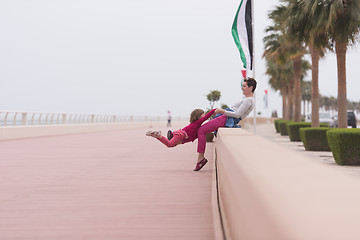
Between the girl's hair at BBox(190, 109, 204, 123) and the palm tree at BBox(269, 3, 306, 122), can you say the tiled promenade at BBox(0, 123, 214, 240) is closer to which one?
the girl's hair at BBox(190, 109, 204, 123)

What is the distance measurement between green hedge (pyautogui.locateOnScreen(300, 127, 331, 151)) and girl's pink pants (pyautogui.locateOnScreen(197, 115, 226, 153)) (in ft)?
31.5

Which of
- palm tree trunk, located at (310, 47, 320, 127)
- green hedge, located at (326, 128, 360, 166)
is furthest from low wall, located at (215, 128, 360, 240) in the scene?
palm tree trunk, located at (310, 47, 320, 127)

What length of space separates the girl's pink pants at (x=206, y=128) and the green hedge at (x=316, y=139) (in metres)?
9.59

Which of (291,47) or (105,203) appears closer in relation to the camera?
(105,203)

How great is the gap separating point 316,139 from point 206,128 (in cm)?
1007

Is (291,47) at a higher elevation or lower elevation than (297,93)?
higher

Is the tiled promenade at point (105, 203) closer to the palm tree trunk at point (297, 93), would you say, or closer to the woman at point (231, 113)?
the woman at point (231, 113)

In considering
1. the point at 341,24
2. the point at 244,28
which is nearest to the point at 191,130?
the point at 341,24

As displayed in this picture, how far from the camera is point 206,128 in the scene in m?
8.45

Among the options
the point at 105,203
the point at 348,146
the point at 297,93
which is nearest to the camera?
the point at 105,203

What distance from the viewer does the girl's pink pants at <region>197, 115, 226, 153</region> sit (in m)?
8.38

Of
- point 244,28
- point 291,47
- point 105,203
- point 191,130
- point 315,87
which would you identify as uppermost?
point 291,47

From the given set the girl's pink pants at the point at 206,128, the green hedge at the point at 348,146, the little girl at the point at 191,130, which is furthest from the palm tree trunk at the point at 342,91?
the little girl at the point at 191,130

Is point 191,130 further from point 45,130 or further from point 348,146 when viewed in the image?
Answer: point 45,130
